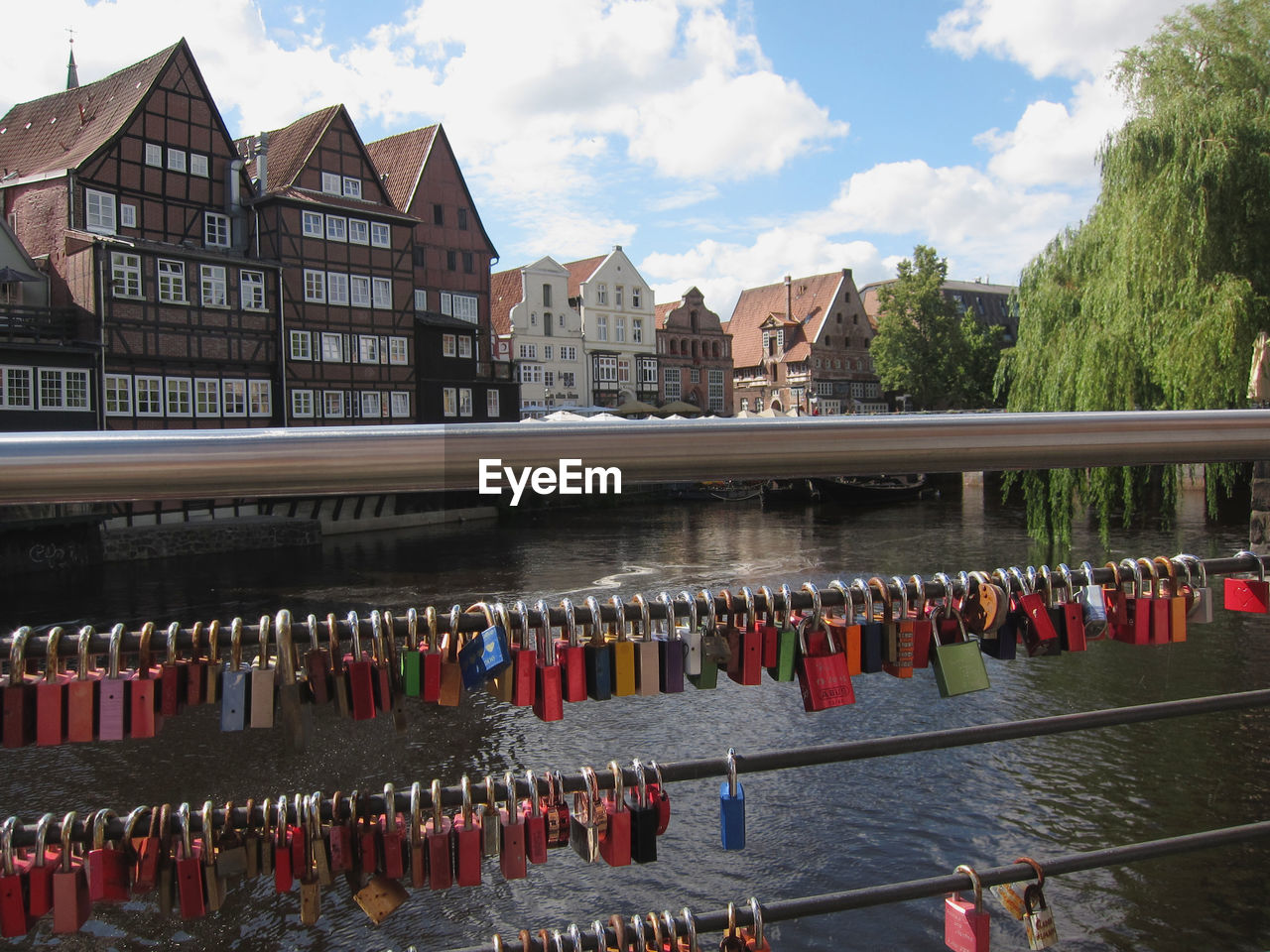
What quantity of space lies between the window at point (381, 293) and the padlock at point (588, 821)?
31078mm

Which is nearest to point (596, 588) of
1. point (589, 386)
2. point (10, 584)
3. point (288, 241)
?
point (10, 584)

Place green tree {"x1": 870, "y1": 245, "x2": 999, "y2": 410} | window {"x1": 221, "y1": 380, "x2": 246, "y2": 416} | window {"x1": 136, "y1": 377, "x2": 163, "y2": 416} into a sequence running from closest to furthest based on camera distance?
window {"x1": 136, "y1": 377, "x2": 163, "y2": 416}
window {"x1": 221, "y1": 380, "x2": 246, "y2": 416}
green tree {"x1": 870, "y1": 245, "x2": 999, "y2": 410}

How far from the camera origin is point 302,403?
94.9 feet

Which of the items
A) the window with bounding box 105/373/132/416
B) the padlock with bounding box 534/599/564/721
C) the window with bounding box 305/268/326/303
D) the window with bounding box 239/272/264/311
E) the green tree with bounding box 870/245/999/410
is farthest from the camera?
the green tree with bounding box 870/245/999/410

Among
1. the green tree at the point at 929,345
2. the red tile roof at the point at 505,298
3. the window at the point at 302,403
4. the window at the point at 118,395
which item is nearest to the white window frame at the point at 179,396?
the window at the point at 118,395

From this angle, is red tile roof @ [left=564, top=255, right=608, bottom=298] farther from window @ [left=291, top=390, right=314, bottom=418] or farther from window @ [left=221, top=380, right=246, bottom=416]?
window @ [left=221, top=380, right=246, bottom=416]

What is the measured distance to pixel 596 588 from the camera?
63.0ft

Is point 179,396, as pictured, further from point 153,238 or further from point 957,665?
point 957,665

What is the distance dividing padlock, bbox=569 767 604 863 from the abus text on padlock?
474 mm

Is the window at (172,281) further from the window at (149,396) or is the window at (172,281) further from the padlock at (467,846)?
the padlock at (467,846)

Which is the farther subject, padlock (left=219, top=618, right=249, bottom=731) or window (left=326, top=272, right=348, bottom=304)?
window (left=326, top=272, right=348, bottom=304)

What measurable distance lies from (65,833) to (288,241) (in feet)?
98.6

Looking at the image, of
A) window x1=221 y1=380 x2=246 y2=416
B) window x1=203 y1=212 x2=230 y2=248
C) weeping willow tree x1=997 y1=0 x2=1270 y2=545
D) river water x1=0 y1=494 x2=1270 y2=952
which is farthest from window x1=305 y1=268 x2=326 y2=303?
weeping willow tree x1=997 y1=0 x2=1270 y2=545

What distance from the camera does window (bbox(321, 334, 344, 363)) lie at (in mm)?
29528
